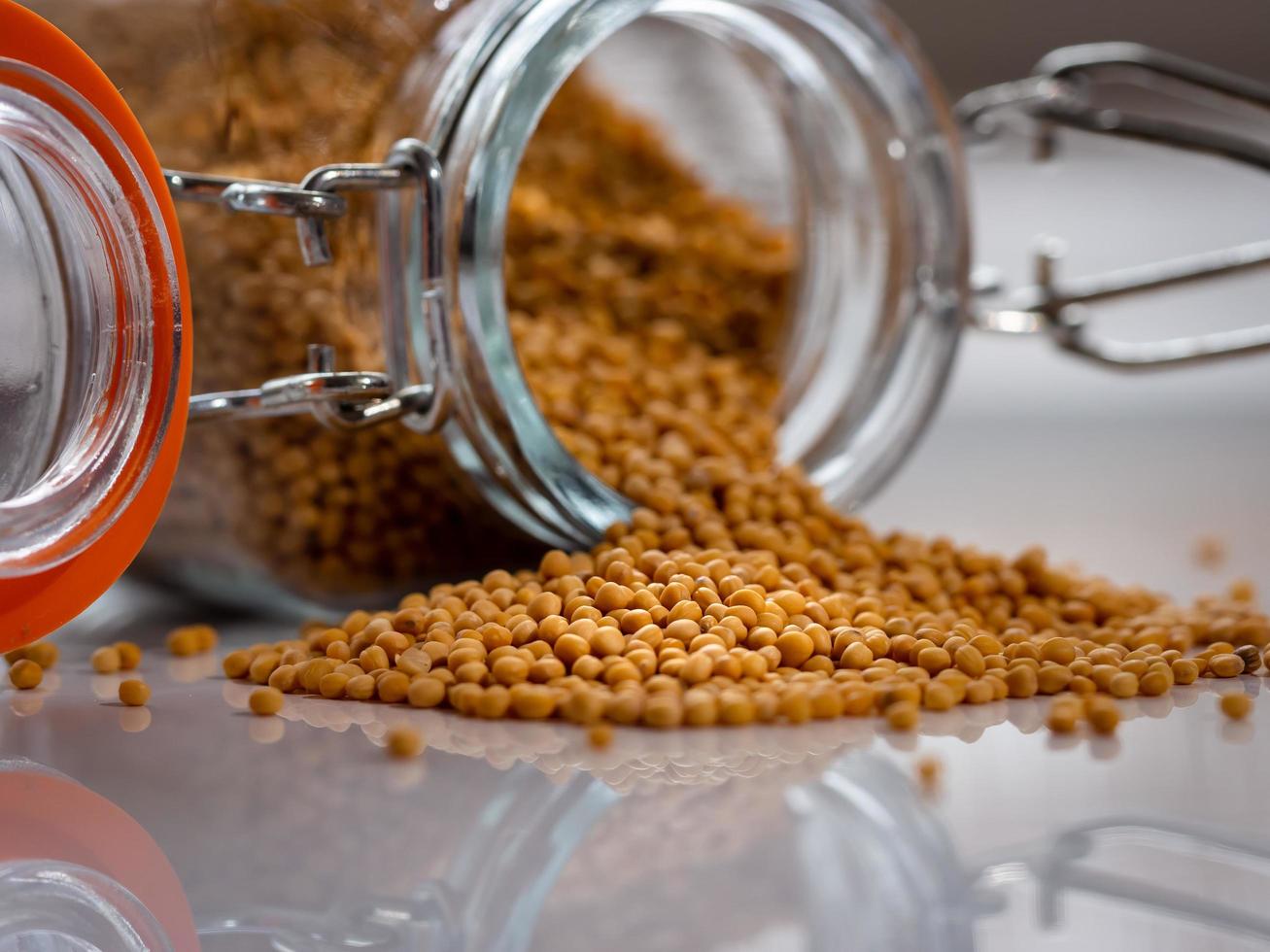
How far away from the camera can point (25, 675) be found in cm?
81

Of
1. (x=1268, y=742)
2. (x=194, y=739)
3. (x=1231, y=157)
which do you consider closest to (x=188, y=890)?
(x=194, y=739)

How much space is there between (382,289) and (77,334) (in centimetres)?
20

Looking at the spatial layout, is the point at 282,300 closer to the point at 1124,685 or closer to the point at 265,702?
the point at 265,702

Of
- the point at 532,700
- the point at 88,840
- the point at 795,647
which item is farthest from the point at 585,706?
the point at 88,840

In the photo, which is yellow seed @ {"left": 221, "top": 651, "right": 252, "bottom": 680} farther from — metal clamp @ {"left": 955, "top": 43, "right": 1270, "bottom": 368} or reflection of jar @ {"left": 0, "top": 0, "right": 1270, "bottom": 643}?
metal clamp @ {"left": 955, "top": 43, "right": 1270, "bottom": 368}

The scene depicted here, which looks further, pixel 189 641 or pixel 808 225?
pixel 808 225

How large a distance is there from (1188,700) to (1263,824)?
19cm

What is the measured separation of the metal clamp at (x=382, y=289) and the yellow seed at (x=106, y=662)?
175 millimetres

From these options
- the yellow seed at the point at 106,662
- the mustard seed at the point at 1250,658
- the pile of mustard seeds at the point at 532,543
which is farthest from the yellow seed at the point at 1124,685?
the yellow seed at the point at 106,662

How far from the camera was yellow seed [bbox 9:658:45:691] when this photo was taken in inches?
31.7

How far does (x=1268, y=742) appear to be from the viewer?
69cm

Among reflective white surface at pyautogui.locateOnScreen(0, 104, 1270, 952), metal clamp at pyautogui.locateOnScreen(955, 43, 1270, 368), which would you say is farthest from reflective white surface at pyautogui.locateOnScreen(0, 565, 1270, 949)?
metal clamp at pyautogui.locateOnScreen(955, 43, 1270, 368)

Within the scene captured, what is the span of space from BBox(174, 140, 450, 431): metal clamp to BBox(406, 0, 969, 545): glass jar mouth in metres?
0.02

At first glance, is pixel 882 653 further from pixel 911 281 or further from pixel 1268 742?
pixel 911 281
